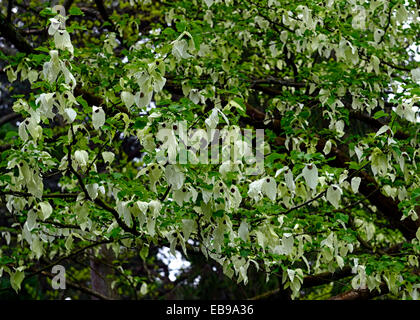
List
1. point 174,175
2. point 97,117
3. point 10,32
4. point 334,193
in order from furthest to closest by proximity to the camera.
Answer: point 10,32, point 334,193, point 97,117, point 174,175

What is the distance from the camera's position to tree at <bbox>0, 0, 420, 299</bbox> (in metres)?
2.46

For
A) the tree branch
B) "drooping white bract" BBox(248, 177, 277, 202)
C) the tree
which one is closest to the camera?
the tree

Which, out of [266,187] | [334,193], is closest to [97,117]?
[266,187]

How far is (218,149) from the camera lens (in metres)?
2.76

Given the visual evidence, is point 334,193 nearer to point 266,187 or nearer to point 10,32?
point 266,187

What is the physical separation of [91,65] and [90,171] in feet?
5.15

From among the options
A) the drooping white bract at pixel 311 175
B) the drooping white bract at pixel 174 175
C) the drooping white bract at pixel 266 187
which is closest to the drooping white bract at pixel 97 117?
the drooping white bract at pixel 174 175

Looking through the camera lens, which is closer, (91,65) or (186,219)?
(186,219)

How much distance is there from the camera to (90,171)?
294 centimetres

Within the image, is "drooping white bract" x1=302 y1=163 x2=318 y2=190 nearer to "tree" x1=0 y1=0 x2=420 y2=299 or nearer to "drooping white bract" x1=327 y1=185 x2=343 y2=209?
"tree" x1=0 y1=0 x2=420 y2=299

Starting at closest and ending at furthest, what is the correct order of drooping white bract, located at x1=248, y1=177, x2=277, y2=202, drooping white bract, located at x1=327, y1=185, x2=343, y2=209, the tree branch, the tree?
the tree < drooping white bract, located at x1=248, y1=177, x2=277, y2=202 < drooping white bract, located at x1=327, y1=185, x2=343, y2=209 < the tree branch

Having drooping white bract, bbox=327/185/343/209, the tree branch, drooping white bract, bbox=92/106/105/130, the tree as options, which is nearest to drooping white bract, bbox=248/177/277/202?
the tree

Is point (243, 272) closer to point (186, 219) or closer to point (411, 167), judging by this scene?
point (186, 219)
